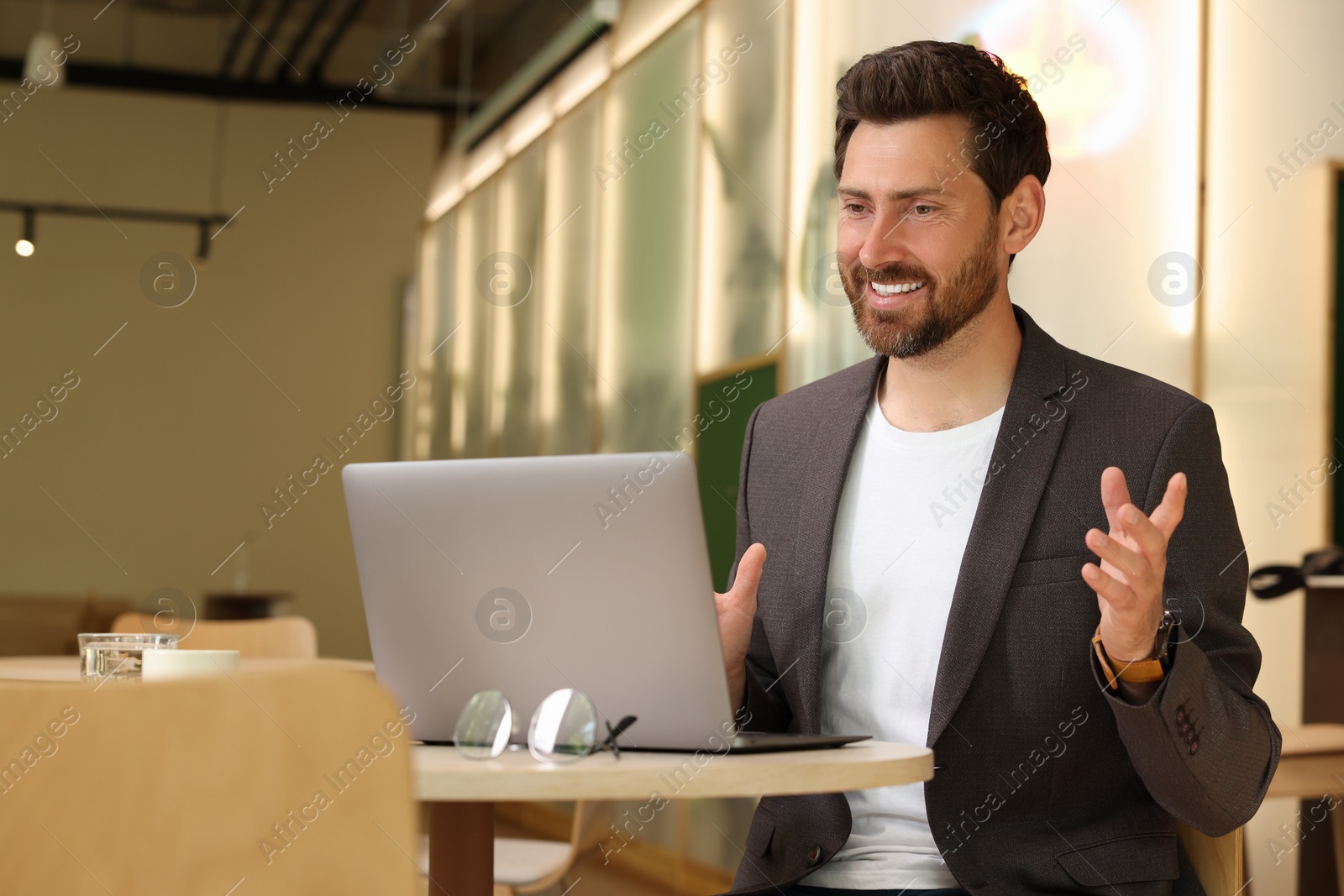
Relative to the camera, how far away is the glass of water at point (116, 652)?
4.97 feet

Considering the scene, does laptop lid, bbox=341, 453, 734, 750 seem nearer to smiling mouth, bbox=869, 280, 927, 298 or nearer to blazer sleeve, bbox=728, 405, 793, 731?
blazer sleeve, bbox=728, 405, 793, 731

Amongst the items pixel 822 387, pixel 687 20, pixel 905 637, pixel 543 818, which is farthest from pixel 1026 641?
pixel 543 818

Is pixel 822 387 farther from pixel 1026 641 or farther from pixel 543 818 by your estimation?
pixel 543 818

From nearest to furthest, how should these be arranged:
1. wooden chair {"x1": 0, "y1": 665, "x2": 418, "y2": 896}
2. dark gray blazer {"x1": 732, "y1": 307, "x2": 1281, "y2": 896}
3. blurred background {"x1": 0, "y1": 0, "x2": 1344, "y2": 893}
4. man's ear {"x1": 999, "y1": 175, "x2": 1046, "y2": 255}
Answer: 1. wooden chair {"x1": 0, "y1": 665, "x2": 418, "y2": 896}
2. dark gray blazer {"x1": 732, "y1": 307, "x2": 1281, "y2": 896}
3. man's ear {"x1": 999, "y1": 175, "x2": 1046, "y2": 255}
4. blurred background {"x1": 0, "y1": 0, "x2": 1344, "y2": 893}

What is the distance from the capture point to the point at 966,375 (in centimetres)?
183

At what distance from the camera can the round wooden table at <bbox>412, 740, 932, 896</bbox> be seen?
1078 mm

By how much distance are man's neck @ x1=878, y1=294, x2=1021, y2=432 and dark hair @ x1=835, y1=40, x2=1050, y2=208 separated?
0.66 ft

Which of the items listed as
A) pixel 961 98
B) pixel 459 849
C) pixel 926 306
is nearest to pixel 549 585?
pixel 459 849

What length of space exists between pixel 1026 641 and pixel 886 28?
2.98 metres

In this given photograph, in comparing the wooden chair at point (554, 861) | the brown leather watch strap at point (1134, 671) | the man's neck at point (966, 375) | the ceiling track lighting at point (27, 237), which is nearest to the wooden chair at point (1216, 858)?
the brown leather watch strap at point (1134, 671)

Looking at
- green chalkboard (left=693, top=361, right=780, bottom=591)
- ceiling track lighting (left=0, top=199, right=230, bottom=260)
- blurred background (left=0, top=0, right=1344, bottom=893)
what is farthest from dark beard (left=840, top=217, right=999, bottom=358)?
ceiling track lighting (left=0, top=199, right=230, bottom=260)

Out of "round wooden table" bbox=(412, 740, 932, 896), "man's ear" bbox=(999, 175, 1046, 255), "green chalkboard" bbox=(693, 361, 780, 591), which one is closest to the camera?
"round wooden table" bbox=(412, 740, 932, 896)

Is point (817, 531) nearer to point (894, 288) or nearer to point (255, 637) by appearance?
point (894, 288)

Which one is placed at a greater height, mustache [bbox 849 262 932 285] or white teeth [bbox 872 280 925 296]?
mustache [bbox 849 262 932 285]
